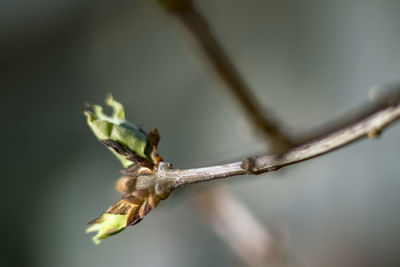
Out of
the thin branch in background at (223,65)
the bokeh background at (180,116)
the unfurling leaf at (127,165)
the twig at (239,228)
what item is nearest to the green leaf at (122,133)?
the unfurling leaf at (127,165)

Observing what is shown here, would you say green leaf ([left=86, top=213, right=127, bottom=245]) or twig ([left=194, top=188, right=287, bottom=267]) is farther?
twig ([left=194, top=188, right=287, bottom=267])

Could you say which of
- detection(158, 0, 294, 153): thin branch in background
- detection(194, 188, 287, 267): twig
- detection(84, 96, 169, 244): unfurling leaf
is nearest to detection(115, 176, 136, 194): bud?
detection(84, 96, 169, 244): unfurling leaf

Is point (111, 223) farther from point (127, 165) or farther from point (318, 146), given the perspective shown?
point (318, 146)

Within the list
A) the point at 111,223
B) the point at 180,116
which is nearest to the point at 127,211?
the point at 111,223

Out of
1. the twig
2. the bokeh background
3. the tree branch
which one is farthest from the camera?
the bokeh background

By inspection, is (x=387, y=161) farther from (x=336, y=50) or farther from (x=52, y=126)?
(x=52, y=126)

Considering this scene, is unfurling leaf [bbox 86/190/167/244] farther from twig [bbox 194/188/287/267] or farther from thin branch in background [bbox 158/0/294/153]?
twig [bbox 194/188/287/267]
